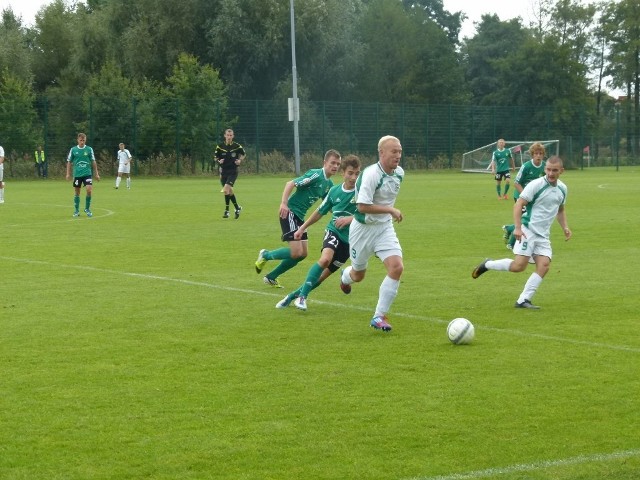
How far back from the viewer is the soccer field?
6078 mm

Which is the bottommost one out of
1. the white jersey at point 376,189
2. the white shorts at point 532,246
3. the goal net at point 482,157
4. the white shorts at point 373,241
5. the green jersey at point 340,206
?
the goal net at point 482,157

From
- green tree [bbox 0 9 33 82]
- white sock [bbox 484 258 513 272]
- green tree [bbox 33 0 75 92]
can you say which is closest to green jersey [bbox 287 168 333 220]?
white sock [bbox 484 258 513 272]

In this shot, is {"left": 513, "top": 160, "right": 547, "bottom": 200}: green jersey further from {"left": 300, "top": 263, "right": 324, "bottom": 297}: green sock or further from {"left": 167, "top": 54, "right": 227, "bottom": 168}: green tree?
{"left": 167, "top": 54, "right": 227, "bottom": 168}: green tree

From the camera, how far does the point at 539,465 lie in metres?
5.90

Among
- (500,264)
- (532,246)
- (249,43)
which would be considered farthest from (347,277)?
(249,43)

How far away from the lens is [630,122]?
7106 cm

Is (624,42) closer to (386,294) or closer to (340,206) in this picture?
(340,206)

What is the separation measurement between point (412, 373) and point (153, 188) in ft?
117

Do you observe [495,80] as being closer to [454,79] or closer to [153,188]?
[454,79]

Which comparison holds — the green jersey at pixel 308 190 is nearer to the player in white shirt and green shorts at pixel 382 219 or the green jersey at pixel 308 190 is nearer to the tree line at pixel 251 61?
the player in white shirt and green shorts at pixel 382 219

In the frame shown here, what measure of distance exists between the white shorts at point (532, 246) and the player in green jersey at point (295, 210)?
2316 millimetres

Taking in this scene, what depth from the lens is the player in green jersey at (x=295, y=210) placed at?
12.8 meters

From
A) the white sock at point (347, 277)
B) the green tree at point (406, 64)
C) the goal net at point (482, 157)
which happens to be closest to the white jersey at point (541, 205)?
the white sock at point (347, 277)

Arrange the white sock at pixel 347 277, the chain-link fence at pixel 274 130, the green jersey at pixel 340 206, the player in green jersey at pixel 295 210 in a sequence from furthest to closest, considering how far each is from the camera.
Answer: the chain-link fence at pixel 274 130 < the player in green jersey at pixel 295 210 < the white sock at pixel 347 277 < the green jersey at pixel 340 206
